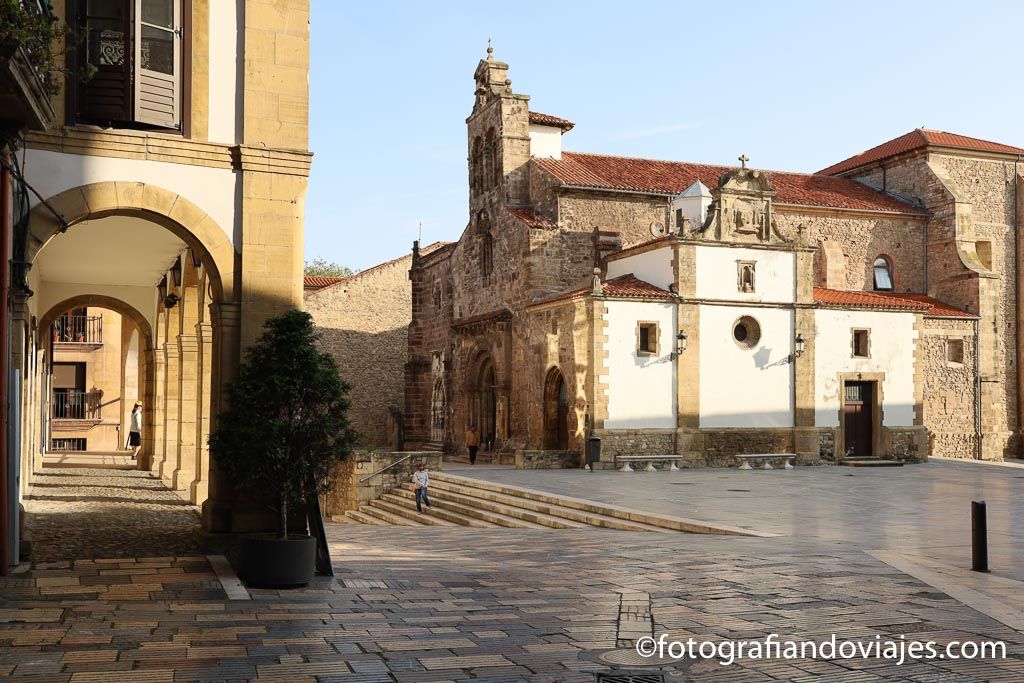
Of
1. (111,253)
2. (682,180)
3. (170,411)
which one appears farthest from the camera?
(682,180)

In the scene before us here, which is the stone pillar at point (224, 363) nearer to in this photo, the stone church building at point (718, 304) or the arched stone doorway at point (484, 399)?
the stone church building at point (718, 304)

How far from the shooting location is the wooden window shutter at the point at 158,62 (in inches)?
403

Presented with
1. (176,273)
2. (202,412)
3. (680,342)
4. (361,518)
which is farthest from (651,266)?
(202,412)

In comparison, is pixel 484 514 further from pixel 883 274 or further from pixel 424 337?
pixel 883 274

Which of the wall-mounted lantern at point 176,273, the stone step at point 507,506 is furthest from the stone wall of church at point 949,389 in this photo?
the wall-mounted lantern at point 176,273

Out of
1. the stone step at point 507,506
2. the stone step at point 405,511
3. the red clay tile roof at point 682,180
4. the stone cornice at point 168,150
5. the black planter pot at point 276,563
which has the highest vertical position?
the red clay tile roof at point 682,180

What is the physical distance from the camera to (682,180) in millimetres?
34781

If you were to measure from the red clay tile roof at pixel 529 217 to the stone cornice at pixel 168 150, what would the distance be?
2106cm

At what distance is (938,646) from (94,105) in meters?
9.12

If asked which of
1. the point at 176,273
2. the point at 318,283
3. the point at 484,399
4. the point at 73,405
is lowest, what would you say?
the point at 73,405

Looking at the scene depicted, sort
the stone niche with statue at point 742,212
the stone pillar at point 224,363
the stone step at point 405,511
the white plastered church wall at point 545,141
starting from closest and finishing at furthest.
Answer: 1. the stone pillar at point 224,363
2. the stone step at point 405,511
3. the stone niche with statue at point 742,212
4. the white plastered church wall at point 545,141

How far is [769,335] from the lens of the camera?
29844 mm

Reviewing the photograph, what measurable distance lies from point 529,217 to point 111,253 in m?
16.7

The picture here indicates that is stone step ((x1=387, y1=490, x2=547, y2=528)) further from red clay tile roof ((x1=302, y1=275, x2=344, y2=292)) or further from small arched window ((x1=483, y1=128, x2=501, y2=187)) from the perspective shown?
red clay tile roof ((x1=302, y1=275, x2=344, y2=292))
